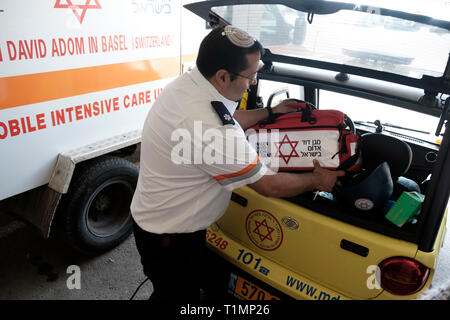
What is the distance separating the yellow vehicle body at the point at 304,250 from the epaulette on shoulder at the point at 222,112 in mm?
521

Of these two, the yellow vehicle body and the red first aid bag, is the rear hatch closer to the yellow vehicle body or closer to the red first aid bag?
the yellow vehicle body

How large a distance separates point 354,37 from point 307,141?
0.55 metres

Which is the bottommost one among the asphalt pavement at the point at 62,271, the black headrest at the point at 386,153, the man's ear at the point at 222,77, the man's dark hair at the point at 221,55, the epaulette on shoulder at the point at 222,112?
the asphalt pavement at the point at 62,271

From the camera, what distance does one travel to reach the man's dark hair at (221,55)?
158 centimetres

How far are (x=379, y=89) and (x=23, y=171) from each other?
7.49 feet

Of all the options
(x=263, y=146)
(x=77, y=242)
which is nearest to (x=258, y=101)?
(x=263, y=146)

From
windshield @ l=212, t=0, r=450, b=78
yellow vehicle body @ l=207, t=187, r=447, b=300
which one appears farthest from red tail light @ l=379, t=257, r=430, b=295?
windshield @ l=212, t=0, r=450, b=78

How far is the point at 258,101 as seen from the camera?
247 cm

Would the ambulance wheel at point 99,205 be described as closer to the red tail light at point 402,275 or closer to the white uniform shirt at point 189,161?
the white uniform shirt at point 189,161

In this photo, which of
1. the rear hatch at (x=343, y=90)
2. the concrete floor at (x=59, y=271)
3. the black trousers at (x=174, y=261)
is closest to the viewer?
the rear hatch at (x=343, y=90)

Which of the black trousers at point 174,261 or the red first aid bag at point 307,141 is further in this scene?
the black trousers at point 174,261

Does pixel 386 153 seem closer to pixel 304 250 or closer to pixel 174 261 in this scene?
pixel 304 250

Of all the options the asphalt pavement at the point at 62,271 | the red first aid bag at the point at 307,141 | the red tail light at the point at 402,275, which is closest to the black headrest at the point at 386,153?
the red first aid bag at the point at 307,141

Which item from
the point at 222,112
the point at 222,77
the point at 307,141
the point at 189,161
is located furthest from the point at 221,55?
the point at 307,141
